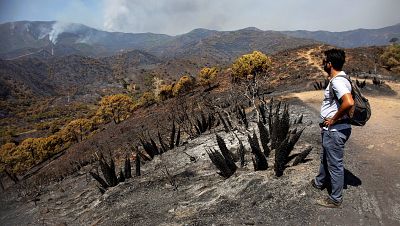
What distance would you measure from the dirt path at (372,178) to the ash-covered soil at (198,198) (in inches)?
18.5

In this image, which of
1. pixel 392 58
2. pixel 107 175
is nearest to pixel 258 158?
pixel 107 175

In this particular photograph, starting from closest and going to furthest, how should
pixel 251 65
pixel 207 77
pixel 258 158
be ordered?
pixel 258 158
pixel 251 65
pixel 207 77

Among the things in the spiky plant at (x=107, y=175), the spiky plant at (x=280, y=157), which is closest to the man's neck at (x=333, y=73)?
the spiky plant at (x=280, y=157)

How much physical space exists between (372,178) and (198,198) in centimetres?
292

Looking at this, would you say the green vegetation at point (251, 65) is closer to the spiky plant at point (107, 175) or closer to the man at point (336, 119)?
the spiky plant at point (107, 175)

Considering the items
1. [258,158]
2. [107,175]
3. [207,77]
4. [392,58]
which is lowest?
[107,175]

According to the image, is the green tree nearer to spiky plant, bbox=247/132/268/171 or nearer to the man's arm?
spiky plant, bbox=247/132/268/171

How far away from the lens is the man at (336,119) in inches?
162

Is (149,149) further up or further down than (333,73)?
further down

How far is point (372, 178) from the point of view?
548 centimetres

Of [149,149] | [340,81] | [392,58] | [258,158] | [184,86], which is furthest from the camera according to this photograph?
[184,86]

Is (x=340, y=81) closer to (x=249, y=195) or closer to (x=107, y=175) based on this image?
(x=249, y=195)

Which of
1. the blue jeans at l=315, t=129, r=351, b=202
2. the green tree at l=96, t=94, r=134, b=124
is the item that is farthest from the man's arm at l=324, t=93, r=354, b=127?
the green tree at l=96, t=94, r=134, b=124

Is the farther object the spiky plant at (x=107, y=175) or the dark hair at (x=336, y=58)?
the spiky plant at (x=107, y=175)
